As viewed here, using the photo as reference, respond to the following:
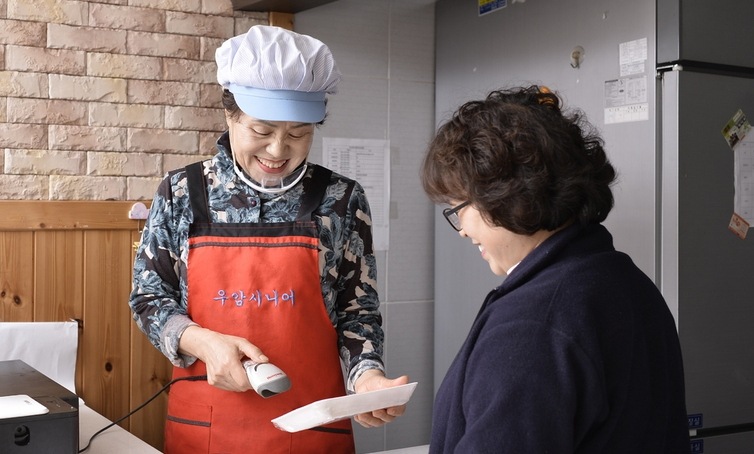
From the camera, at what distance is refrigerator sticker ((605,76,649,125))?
2.05m

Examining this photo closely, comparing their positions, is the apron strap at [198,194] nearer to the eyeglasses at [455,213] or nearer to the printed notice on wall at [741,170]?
the eyeglasses at [455,213]

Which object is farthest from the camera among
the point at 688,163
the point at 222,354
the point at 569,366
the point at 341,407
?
the point at 688,163

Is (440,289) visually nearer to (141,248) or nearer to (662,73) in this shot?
(662,73)

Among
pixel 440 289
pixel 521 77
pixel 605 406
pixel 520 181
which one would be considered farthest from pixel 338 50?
pixel 605 406

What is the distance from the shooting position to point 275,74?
168cm

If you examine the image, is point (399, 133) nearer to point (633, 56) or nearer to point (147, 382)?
point (633, 56)

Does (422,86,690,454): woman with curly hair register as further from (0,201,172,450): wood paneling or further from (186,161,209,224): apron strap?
(0,201,172,450): wood paneling

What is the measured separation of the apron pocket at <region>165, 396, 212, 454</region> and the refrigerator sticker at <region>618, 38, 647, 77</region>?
130 centimetres

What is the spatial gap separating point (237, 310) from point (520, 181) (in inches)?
33.0

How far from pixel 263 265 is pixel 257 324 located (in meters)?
0.12

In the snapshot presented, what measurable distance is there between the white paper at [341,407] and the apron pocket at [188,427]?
1.11ft

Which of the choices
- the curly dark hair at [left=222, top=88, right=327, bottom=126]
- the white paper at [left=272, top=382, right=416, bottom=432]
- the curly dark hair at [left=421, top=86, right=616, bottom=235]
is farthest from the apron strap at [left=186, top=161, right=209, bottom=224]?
the curly dark hair at [left=421, top=86, right=616, bottom=235]

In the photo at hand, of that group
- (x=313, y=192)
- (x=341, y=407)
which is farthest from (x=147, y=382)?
(x=341, y=407)

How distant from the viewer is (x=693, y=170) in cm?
202
